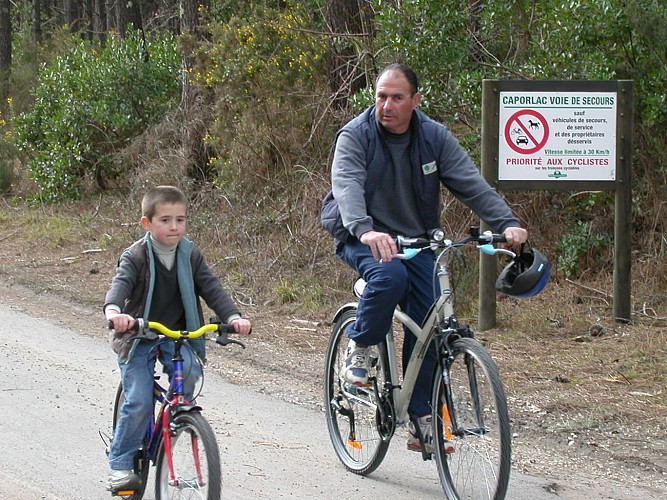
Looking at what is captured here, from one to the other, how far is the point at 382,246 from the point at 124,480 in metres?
1.57

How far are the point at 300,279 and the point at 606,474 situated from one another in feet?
18.8

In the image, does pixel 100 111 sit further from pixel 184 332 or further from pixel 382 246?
pixel 184 332

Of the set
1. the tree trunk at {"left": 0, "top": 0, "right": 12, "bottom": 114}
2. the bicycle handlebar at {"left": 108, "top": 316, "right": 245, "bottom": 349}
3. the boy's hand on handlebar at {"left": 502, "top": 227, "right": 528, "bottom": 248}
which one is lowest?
the bicycle handlebar at {"left": 108, "top": 316, "right": 245, "bottom": 349}

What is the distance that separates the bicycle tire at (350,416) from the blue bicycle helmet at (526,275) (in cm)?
88

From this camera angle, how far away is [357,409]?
5973 mm

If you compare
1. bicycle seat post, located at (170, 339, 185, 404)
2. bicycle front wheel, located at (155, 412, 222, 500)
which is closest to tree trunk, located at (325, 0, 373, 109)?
bicycle seat post, located at (170, 339, 185, 404)

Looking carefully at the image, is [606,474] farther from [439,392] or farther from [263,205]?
[263,205]

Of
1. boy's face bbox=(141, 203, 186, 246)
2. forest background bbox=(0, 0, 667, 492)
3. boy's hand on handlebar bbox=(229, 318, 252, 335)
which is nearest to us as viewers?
boy's hand on handlebar bbox=(229, 318, 252, 335)

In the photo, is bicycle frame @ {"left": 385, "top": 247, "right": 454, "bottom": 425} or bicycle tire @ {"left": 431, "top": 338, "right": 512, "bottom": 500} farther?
bicycle frame @ {"left": 385, "top": 247, "right": 454, "bottom": 425}

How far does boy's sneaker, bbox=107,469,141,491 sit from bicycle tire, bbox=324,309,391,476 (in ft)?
4.38

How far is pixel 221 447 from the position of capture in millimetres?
6348

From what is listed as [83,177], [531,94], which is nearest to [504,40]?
[531,94]

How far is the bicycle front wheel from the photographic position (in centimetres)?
446

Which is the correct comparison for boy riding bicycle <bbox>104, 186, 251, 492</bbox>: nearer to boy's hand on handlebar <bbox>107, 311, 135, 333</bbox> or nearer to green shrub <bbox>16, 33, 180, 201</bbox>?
boy's hand on handlebar <bbox>107, 311, 135, 333</bbox>
